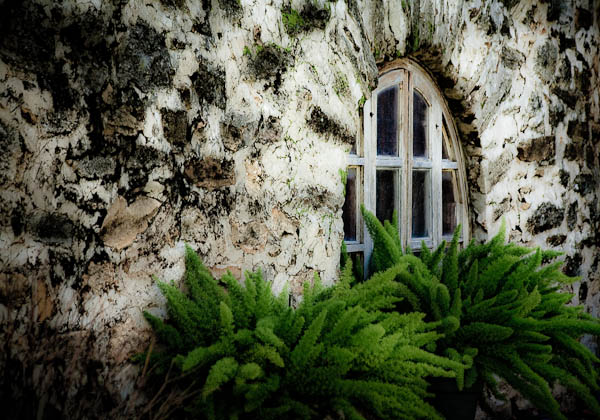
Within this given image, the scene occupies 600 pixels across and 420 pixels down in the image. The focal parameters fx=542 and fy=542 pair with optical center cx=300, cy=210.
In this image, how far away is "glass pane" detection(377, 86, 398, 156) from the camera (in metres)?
2.78

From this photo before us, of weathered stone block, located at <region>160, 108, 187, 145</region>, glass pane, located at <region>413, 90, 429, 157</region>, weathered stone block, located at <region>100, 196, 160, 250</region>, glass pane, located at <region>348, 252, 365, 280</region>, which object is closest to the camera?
weathered stone block, located at <region>100, 196, 160, 250</region>

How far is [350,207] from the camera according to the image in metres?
2.68

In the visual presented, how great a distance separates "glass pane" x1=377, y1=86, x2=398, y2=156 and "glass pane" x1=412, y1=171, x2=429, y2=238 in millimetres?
243

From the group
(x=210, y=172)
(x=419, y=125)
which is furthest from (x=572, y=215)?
(x=210, y=172)

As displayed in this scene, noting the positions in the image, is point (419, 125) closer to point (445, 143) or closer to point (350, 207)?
point (445, 143)

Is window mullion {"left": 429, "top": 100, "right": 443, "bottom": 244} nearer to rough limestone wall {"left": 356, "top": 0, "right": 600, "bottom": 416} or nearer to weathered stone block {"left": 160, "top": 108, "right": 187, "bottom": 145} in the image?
rough limestone wall {"left": 356, "top": 0, "right": 600, "bottom": 416}

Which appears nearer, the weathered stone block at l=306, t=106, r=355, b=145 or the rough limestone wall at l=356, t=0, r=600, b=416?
the weathered stone block at l=306, t=106, r=355, b=145

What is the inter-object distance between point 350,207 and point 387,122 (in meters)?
0.50

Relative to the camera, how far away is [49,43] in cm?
162

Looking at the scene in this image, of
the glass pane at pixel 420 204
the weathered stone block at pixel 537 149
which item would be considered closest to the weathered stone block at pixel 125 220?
the glass pane at pixel 420 204

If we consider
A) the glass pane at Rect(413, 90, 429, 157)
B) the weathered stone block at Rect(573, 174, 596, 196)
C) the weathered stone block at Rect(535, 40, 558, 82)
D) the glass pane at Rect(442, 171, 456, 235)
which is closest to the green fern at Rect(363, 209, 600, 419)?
the glass pane at Rect(442, 171, 456, 235)

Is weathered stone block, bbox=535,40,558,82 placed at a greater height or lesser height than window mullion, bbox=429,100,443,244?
greater

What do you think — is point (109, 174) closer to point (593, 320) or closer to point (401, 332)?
point (401, 332)

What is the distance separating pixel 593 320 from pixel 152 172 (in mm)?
2133
